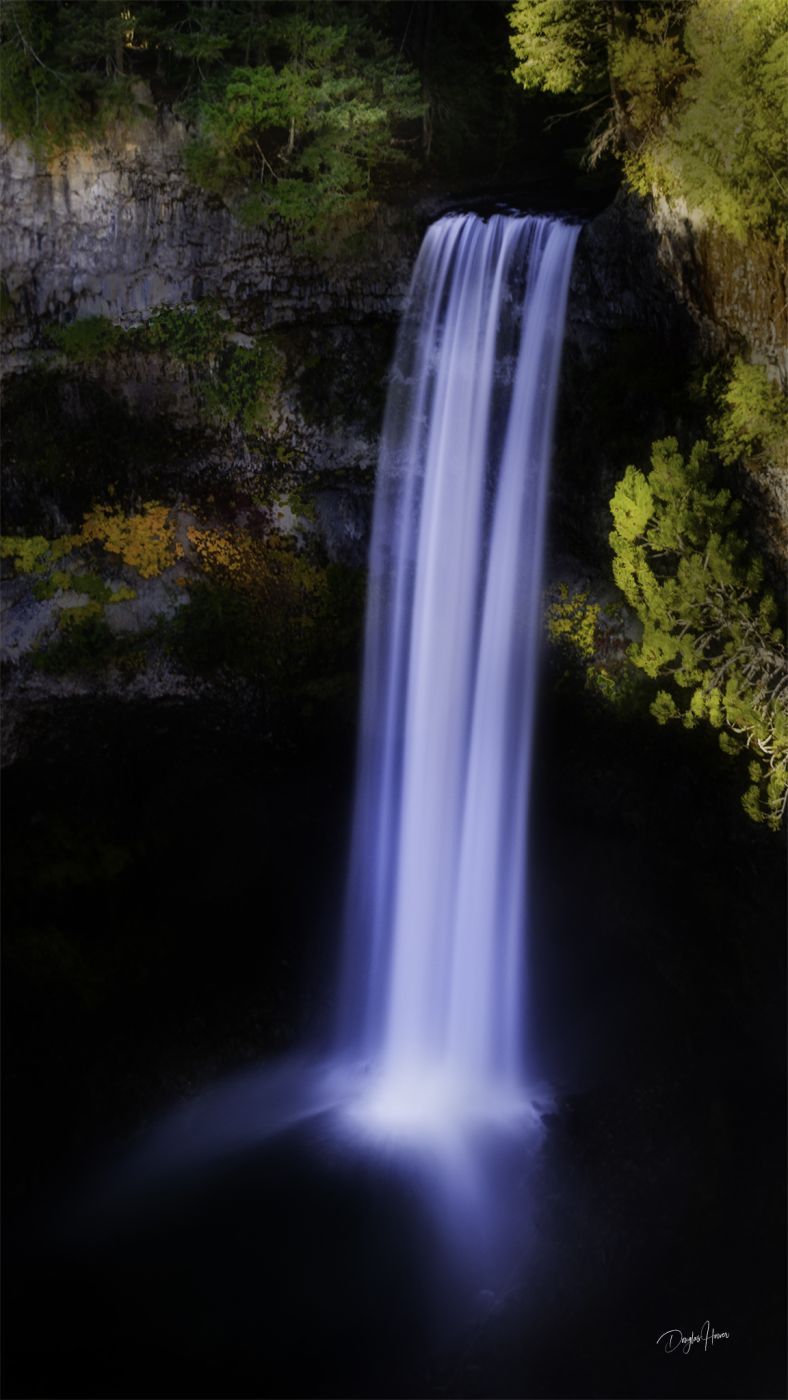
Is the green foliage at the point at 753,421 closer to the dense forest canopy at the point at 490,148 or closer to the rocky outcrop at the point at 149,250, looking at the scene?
the dense forest canopy at the point at 490,148

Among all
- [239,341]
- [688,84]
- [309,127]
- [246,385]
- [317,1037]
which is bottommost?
[317,1037]

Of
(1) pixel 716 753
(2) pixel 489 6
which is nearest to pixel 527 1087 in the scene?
(1) pixel 716 753

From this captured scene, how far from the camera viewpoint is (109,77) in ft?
42.4

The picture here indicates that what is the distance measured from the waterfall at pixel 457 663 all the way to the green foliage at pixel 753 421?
2.63m

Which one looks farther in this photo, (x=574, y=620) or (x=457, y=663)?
(x=574, y=620)

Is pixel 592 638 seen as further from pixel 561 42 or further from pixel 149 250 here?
pixel 149 250

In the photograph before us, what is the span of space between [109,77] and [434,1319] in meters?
14.0

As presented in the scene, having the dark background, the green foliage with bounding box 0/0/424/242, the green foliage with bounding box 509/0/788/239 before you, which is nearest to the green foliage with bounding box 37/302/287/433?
the green foliage with bounding box 0/0/424/242

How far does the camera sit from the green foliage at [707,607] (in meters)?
9.06
